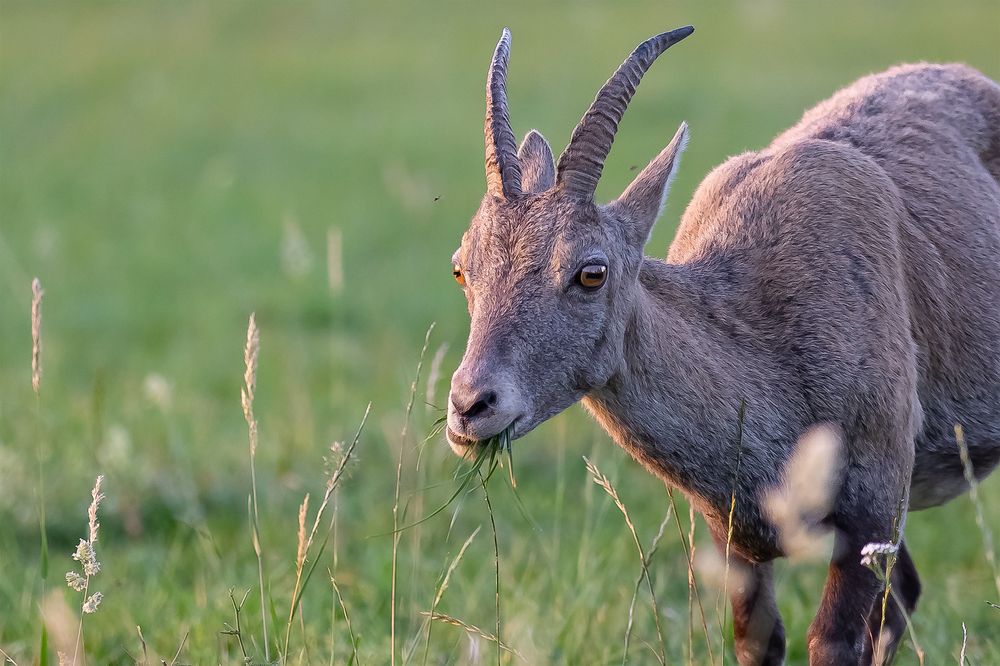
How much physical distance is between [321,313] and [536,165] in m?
6.32

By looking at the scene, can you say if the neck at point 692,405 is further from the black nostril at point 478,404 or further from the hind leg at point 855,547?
the black nostril at point 478,404

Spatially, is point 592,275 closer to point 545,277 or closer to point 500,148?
point 545,277

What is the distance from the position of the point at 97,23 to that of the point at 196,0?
308 centimetres

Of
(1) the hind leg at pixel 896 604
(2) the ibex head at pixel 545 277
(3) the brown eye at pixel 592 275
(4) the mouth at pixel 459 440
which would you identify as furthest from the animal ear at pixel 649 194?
(1) the hind leg at pixel 896 604

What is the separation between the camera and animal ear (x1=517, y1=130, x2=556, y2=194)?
4.17 m

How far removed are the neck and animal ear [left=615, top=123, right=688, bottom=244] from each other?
0.64 feet

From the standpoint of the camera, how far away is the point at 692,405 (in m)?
3.99

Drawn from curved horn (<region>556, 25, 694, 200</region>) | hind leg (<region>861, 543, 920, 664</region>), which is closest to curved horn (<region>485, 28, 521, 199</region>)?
curved horn (<region>556, 25, 694, 200</region>)

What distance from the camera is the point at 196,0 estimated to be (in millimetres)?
26625

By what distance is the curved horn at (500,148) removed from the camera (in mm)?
3914

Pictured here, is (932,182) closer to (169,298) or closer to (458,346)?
(458,346)

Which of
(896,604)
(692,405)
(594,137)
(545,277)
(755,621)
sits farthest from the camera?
(896,604)

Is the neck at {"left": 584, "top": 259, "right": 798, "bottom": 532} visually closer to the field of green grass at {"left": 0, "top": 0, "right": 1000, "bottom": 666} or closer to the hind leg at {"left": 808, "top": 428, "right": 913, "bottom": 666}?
the hind leg at {"left": 808, "top": 428, "right": 913, "bottom": 666}

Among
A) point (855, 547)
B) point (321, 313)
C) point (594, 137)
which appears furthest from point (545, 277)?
point (321, 313)
